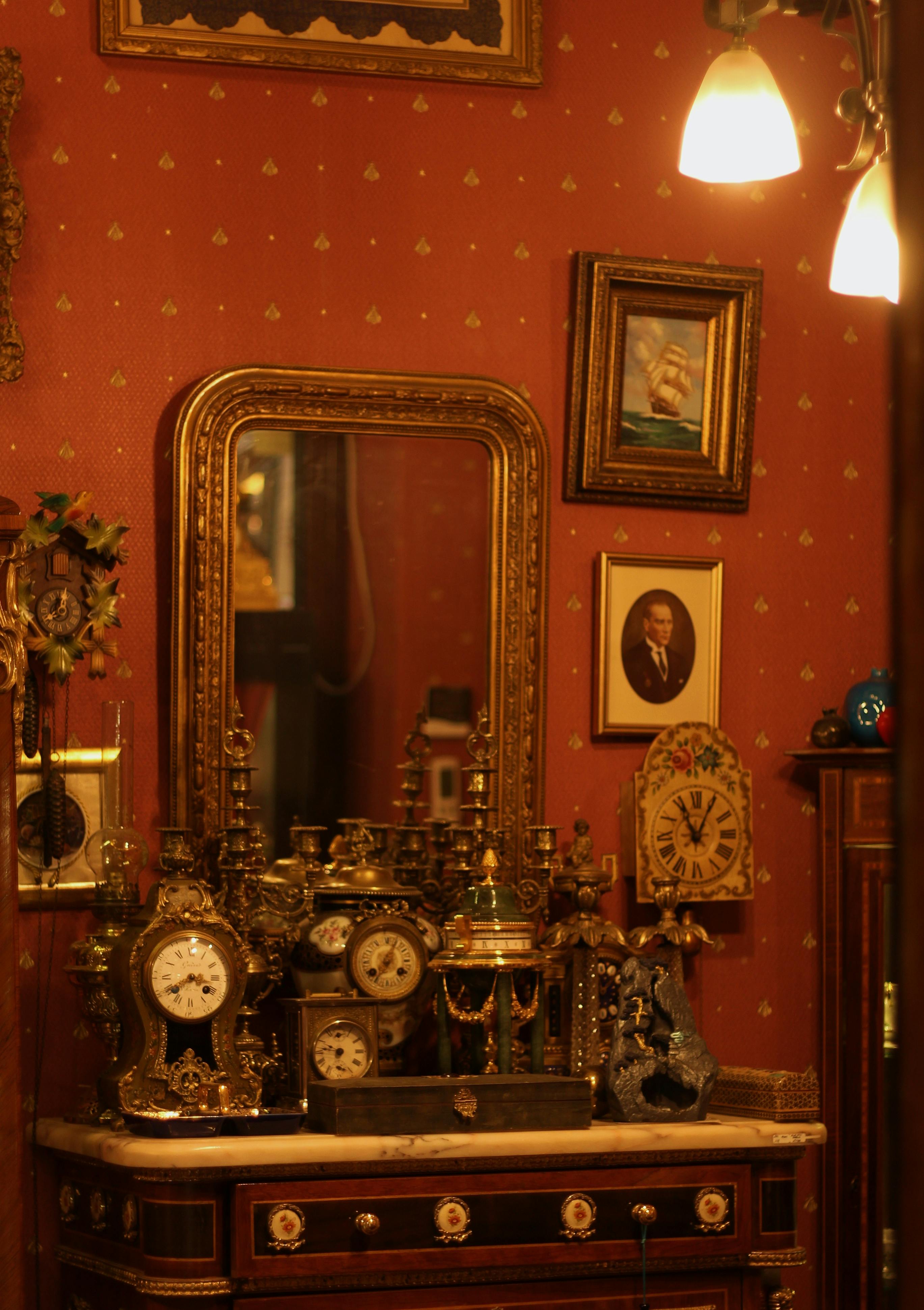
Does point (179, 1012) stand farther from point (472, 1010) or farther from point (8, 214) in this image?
point (8, 214)

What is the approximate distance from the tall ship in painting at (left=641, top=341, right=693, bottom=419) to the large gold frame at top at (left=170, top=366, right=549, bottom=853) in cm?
36

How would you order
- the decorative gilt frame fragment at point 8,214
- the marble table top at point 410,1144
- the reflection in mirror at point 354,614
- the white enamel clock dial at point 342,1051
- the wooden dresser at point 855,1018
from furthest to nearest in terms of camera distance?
the wooden dresser at point 855,1018
the reflection in mirror at point 354,614
the decorative gilt frame fragment at point 8,214
the white enamel clock dial at point 342,1051
the marble table top at point 410,1144

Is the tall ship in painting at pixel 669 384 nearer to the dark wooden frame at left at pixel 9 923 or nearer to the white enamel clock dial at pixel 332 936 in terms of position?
the white enamel clock dial at pixel 332 936

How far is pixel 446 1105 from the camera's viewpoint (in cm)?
338

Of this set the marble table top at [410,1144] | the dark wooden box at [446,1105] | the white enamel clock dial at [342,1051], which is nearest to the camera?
the marble table top at [410,1144]

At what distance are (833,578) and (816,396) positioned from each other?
52 centimetres

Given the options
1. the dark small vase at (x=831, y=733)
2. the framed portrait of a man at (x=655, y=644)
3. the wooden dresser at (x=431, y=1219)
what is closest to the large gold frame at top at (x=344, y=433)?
the framed portrait of a man at (x=655, y=644)

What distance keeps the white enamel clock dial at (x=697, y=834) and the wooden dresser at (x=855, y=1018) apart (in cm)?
26

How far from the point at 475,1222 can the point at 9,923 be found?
3.77 feet

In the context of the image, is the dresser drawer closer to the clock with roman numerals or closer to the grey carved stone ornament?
the grey carved stone ornament

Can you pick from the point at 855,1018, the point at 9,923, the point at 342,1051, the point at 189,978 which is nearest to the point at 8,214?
the point at 9,923

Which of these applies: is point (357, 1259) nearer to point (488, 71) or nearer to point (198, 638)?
point (198, 638)

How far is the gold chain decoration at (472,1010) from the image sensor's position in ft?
12.0

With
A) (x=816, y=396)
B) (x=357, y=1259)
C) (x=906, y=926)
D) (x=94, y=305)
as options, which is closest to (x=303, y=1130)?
(x=357, y=1259)
